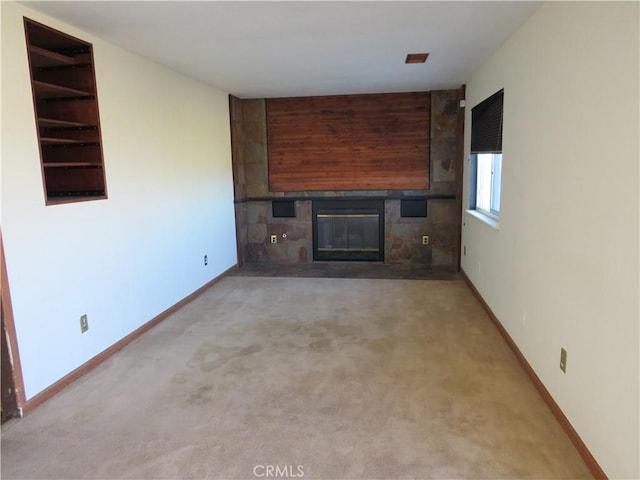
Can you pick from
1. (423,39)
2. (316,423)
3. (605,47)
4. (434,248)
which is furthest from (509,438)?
(434,248)

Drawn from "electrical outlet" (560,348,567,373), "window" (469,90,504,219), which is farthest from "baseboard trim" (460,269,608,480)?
"window" (469,90,504,219)

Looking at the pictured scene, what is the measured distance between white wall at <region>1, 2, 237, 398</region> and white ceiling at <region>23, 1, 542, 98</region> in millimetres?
304

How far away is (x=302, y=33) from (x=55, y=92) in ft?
5.50

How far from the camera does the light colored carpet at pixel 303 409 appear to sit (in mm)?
1976

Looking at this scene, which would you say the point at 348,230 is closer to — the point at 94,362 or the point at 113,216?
the point at 113,216

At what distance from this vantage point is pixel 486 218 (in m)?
4.09

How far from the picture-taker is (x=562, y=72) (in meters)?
2.22

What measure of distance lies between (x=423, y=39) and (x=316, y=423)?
2.64 metres

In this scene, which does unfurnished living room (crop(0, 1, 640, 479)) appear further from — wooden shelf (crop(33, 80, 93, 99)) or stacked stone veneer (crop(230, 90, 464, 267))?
stacked stone veneer (crop(230, 90, 464, 267))

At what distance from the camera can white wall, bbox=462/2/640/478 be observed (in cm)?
160

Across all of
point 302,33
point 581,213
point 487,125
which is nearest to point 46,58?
point 302,33

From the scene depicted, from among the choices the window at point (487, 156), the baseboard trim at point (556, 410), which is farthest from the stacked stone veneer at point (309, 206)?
the baseboard trim at point (556, 410)

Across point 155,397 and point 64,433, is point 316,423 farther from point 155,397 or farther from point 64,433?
point 64,433

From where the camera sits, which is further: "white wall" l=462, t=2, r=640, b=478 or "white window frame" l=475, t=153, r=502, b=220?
"white window frame" l=475, t=153, r=502, b=220
